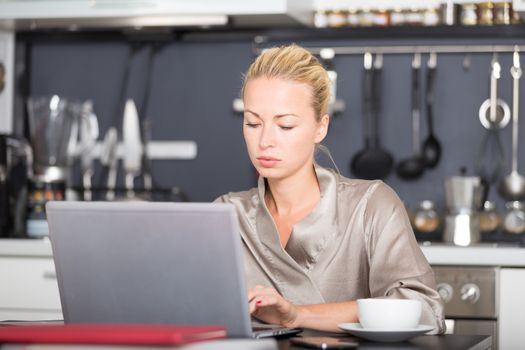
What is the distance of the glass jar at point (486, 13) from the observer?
3.40 meters

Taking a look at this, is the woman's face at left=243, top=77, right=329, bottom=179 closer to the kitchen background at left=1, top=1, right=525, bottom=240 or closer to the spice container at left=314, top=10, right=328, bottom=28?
the kitchen background at left=1, top=1, right=525, bottom=240

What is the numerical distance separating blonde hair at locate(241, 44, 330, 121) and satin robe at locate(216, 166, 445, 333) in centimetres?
18

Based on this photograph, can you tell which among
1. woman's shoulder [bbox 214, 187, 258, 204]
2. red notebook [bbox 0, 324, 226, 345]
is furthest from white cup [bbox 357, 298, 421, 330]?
woman's shoulder [bbox 214, 187, 258, 204]

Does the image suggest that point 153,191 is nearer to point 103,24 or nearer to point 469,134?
point 103,24

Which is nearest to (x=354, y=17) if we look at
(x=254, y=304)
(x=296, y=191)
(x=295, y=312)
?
(x=296, y=191)

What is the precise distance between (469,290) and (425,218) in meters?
0.47

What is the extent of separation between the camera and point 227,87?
3678 millimetres

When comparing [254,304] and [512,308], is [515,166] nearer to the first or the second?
[512,308]

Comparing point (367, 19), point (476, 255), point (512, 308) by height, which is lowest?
point (512, 308)

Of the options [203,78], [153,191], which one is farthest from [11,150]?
[203,78]

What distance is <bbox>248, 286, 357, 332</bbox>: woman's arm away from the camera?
1699mm

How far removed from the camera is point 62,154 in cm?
354

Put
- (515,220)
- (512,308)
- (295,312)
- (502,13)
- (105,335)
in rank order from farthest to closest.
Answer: (502,13) < (515,220) < (512,308) < (295,312) < (105,335)

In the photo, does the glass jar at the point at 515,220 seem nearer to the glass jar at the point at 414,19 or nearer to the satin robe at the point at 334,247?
the glass jar at the point at 414,19
